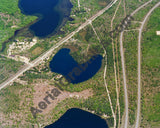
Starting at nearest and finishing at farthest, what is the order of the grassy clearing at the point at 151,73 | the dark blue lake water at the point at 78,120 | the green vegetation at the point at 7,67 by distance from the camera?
1. the grassy clearing at the point at 151,73
2. the dark blue lake water at the point at 78,120
3. the green vegetation at the point at 7,67

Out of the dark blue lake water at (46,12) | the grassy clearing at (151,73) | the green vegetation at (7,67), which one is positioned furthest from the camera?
the dark blue lake water at (46,12)

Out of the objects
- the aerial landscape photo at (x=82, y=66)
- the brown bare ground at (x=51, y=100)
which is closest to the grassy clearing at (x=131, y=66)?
the aerial landscape photo at (x=82, y=66)

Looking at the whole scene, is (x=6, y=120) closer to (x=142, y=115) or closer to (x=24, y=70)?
(x=24, y=70)

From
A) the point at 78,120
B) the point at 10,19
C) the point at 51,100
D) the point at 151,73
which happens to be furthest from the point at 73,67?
the point at 10,19

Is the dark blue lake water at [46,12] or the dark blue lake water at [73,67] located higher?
the dark blue lake water at [46,12]

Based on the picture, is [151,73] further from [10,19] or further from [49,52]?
[10,19]

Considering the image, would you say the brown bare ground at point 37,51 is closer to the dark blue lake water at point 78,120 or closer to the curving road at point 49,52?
the curving road at point 49,52

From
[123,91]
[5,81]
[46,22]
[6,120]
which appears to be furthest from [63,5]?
[6,120]
